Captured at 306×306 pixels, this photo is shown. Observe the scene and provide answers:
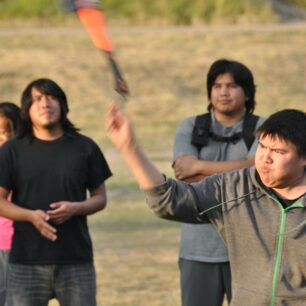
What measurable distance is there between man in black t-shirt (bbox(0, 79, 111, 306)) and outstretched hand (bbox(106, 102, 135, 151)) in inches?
89.3

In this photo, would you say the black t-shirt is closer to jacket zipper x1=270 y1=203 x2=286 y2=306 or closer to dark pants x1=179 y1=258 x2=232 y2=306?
dark pants x1=179 y1=258 x2=232 y2=306

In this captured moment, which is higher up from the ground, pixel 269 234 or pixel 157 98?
pixel 157 98

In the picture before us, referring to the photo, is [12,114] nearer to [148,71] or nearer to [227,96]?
[227,96]

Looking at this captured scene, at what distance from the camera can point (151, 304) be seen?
9.46 meters

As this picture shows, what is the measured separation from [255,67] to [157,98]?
264 centimetres

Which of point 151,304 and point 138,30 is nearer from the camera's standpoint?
point 151,304

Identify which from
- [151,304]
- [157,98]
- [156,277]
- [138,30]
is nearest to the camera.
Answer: [151,304]

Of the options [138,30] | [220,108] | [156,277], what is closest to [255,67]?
[138,30]

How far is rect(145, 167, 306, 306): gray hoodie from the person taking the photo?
4945mm

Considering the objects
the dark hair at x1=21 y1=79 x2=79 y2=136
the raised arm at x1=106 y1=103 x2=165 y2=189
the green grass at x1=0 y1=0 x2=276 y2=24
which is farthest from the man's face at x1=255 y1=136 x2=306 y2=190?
the green grass at x1=0 y1=0 x2=276 y2=24

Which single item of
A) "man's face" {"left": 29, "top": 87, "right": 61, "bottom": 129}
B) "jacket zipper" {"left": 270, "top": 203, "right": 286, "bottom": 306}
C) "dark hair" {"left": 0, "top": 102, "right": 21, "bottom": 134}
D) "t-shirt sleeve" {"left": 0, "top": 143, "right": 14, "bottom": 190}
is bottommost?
"jacket zipper" {"left": 270, "top": 203, "right": 286, "bottom": 306}

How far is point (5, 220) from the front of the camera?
7.59 metres

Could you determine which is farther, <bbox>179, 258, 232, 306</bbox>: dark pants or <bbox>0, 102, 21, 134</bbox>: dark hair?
<bbox>0, 102, 21, 134</bbox>: dark hair

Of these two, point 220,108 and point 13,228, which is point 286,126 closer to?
point 220,108
